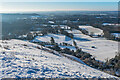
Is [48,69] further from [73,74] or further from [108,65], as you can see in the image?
[108,65]

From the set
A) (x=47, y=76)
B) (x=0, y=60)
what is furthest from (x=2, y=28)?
(x=47, y=76)

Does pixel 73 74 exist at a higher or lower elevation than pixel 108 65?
higher

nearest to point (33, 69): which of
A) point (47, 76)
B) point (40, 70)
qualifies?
point (40, 70)

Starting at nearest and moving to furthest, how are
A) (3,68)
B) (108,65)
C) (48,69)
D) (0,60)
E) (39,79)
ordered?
(39,79) < (3,68) < (48,69) < (0,60) < (108,65)

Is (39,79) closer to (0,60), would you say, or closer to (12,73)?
(12,73)

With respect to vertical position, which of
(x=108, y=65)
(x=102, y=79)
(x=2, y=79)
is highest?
(x=2, y=79)

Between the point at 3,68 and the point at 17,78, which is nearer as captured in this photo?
the point at 17,78

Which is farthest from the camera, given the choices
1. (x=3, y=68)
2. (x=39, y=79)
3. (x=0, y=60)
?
(x=0, y=60)

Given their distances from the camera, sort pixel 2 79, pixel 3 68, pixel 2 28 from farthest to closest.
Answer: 1. pixel 2 28
2. pixel 3 68
3. pixel 2 79

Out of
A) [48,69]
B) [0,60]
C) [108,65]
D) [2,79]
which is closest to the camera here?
[2,79]
